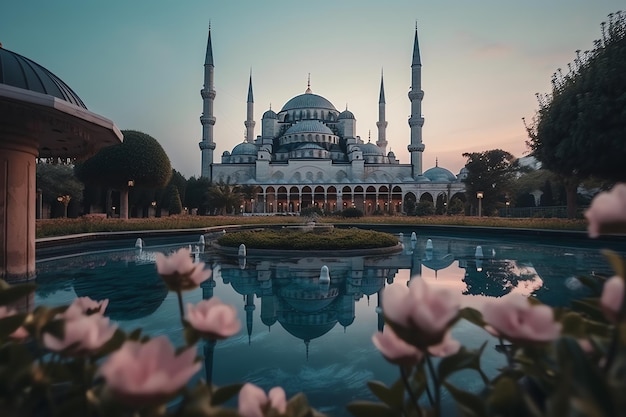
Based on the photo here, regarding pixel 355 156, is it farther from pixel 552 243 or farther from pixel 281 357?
pixel 281 357

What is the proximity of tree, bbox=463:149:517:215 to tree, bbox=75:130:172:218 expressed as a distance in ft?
87.7

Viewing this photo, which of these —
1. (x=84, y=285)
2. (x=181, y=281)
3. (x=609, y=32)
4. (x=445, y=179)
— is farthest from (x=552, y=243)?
(x=445, y=179)

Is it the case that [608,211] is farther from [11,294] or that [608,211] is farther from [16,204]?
[16,204]

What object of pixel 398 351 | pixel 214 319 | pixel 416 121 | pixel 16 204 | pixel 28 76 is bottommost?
pixel 398 351

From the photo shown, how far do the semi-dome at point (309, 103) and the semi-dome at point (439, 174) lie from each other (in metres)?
23.2

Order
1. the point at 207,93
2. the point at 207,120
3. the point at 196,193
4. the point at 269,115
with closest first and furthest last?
1. the point at 196,193
2. the point at 207,93
3. the point at 207,120
4. the point at 269,115

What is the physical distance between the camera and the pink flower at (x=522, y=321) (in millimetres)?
958

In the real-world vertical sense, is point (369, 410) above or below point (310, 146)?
below

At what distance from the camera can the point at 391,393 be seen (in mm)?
1269

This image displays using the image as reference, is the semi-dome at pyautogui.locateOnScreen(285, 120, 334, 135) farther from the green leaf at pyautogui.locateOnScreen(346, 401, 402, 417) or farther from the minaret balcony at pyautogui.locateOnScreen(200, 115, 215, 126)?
the green leaf at pyautogui.locateOnScreen(346, 401, 402, 417)

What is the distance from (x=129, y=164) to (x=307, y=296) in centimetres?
2109

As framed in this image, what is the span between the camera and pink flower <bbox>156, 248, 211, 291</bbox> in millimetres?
1303

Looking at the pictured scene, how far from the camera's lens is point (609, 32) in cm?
1594

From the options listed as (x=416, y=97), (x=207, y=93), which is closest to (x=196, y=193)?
(x=207, y=93)
